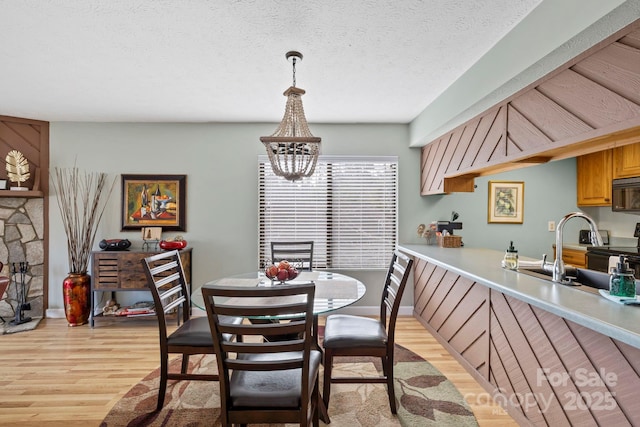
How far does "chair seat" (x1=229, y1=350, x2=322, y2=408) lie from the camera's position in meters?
1.45

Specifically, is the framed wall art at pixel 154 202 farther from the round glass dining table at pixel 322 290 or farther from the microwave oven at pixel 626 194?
the microwave oven at pixel 626 194

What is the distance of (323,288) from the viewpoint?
2.30 m

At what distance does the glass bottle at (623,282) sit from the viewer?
1557 mm

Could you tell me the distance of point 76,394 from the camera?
2.32m

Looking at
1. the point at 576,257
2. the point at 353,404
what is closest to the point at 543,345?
the point at 353,404

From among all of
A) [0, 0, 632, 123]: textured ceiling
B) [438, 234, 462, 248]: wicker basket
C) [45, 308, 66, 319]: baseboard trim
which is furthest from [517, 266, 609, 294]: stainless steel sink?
[45, 308, 66, 319]: baseboard trim

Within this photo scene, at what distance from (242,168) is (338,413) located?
2.90 meters

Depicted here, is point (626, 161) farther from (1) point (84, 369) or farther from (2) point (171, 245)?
(1) point (84, 369)

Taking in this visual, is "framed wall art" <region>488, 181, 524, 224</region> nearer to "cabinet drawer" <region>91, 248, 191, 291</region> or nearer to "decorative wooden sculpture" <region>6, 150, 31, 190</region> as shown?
"cabinet drawer" <region>91, 248, 191, 291</region>

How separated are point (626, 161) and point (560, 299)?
9.89 ft

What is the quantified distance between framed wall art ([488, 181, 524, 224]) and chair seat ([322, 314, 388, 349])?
2561 millimetres

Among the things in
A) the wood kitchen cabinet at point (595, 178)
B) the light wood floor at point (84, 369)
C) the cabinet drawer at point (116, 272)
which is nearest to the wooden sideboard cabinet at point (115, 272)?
the cabinet drawer at point (116, 272)

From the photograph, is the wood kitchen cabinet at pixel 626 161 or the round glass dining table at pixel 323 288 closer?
the round glass dining table at pixel 323 288

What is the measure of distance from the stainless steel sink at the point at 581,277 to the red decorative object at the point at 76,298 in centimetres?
438
